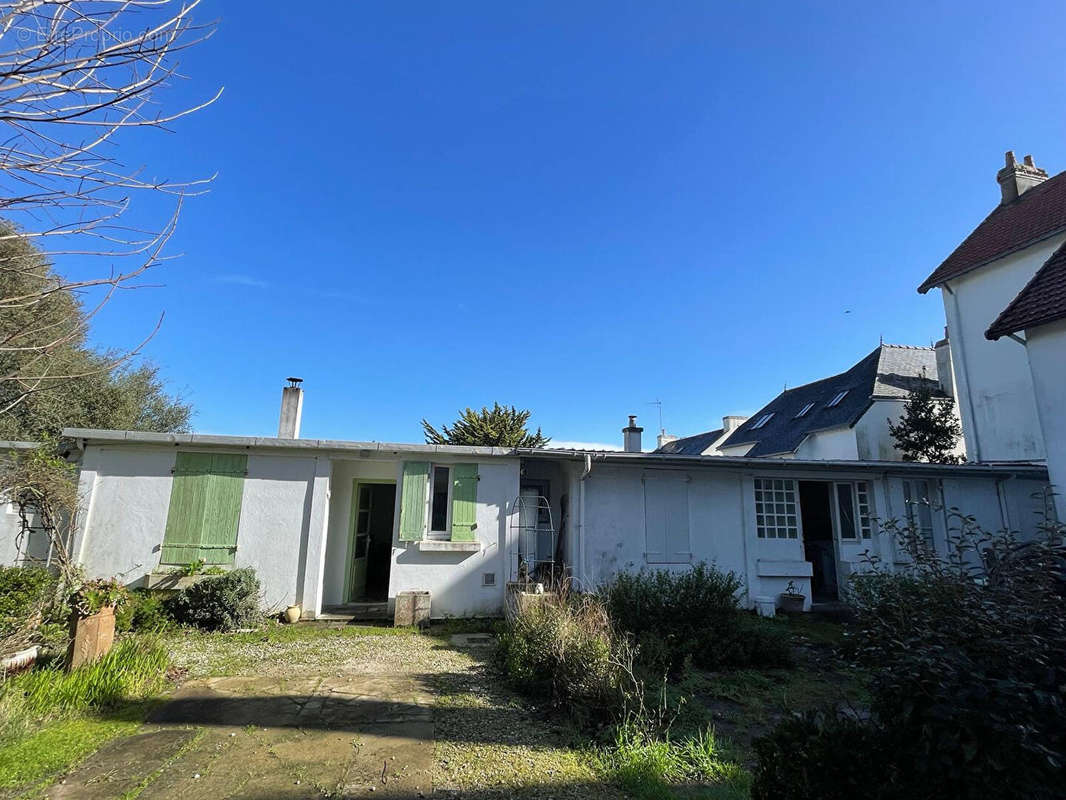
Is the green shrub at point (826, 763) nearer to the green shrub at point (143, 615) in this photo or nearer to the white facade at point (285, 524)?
the white facade at point (285, 524)

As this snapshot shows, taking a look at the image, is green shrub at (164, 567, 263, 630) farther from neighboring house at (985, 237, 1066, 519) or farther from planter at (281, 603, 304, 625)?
neighboring house at (985, 237, 1066, 519)

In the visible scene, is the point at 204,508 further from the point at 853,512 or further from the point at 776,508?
the point at 853,512

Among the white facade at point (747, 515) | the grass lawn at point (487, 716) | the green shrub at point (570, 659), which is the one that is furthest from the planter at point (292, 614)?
the white facade at point (747, 515)

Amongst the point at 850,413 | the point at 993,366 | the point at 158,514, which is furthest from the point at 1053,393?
the point at 158,514

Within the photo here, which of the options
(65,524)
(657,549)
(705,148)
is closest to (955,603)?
(657,549)

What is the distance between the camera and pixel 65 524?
24.6 ft

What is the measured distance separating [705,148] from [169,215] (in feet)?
27.5

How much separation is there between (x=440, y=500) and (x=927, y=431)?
14.4 metres

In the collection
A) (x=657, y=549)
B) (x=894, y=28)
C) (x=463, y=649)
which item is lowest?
(x=463, y=649)

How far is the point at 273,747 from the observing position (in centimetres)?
364

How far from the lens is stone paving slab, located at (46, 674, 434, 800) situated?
3074 millimetres

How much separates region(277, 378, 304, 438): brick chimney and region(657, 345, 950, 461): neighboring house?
13.1m

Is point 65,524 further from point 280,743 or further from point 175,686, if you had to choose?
point 280,743

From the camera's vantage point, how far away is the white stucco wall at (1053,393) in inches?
325
